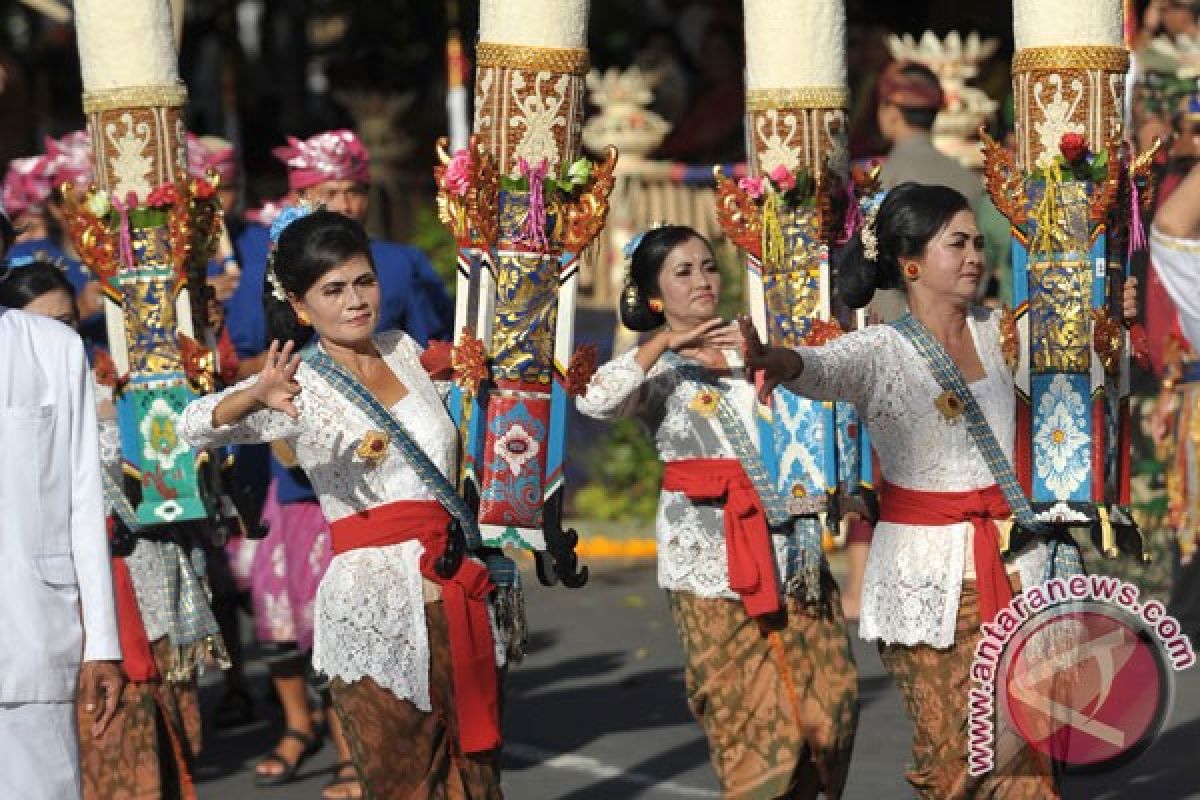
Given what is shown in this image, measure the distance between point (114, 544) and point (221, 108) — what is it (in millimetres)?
13027

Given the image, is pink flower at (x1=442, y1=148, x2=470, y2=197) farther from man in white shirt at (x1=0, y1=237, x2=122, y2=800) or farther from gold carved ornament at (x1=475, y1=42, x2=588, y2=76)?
man in white shirt at (x1=0, y1=237, x2=122, y2=800)

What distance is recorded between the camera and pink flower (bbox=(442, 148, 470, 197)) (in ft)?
21.1

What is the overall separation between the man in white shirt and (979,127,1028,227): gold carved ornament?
247cm

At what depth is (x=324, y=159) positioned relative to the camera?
898cm

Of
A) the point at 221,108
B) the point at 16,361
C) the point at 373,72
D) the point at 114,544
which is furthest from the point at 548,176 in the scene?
the point at 221,108

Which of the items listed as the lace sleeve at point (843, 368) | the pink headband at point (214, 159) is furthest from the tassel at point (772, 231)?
the pink headband at point (214, 159)

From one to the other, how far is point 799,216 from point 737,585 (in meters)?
1.03

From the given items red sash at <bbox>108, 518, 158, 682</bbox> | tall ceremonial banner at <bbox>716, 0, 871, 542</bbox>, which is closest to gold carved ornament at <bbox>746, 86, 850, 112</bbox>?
tall ceremonial banner at <bbox>716, 0, 871, 542</bbox>

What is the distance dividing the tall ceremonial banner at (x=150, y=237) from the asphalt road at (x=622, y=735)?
1.66m

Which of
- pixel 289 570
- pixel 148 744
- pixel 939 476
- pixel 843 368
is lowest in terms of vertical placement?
pixel 148 744

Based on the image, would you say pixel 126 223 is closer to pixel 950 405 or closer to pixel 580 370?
pixel 580 370

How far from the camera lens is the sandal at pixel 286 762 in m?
9.05

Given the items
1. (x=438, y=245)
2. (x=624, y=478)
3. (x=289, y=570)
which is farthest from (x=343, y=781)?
(x=438, y=245)

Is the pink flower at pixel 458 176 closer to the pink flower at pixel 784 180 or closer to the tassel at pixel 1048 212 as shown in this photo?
the pink flower at pixel 784 180
